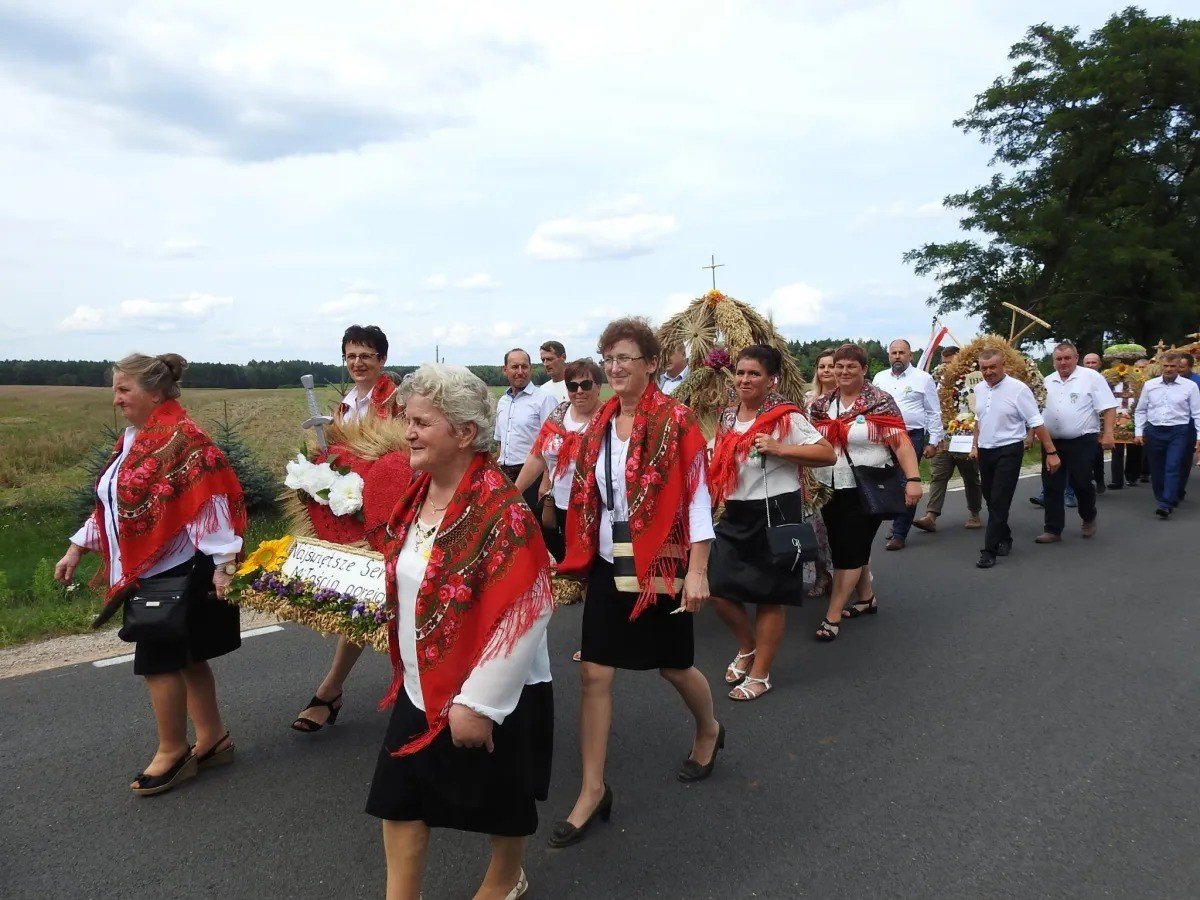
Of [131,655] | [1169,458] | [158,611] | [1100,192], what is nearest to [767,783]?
[158,611]

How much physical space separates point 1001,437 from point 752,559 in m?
4.12

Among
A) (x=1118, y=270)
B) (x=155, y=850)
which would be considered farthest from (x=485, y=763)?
(x=1118, y=270)

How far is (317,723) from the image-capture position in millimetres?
4074

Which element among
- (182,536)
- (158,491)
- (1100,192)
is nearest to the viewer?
(158,491)

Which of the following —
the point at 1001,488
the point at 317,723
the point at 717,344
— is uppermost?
the point at 717,344

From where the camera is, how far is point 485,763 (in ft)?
7.80

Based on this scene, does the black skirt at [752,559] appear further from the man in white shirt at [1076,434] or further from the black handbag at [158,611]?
the man in white shirt at [1076,434]

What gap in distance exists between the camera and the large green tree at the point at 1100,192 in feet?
84.0

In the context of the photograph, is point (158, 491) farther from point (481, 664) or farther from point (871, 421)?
point (871, 421)

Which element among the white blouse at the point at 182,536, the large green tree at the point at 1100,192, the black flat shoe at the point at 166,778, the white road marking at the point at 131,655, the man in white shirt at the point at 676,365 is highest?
the large green tree at the point at 1100,192

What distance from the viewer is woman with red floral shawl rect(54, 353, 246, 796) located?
11.1 ft

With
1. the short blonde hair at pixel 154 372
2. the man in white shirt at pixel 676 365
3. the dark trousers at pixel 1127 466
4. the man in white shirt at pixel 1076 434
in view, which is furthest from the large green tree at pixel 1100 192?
the short blonde hair at pixel 154 372

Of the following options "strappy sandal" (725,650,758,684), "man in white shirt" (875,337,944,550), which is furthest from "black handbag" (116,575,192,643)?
"man in white shirt" (875,337,944,550)

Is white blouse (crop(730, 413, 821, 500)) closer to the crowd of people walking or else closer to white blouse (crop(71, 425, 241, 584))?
the crowd of people walking
